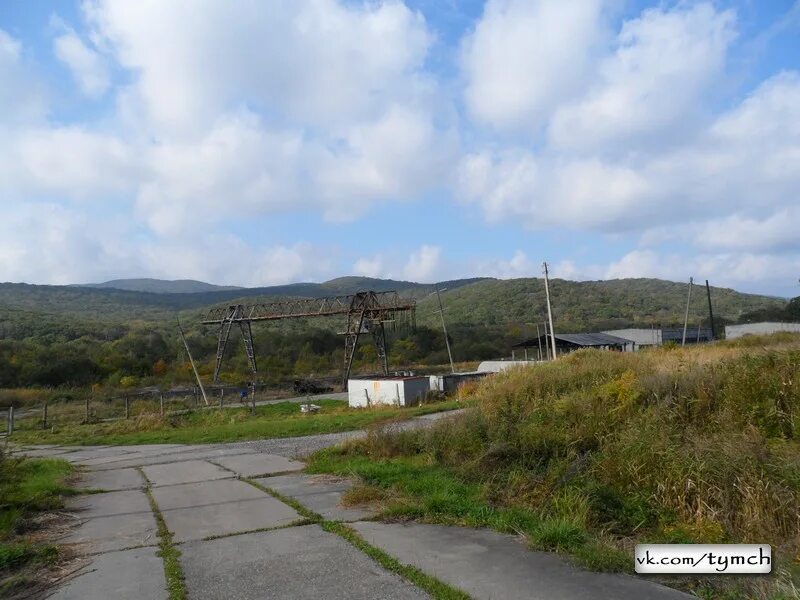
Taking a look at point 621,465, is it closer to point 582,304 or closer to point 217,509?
point 217,509

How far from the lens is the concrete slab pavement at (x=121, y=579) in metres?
5.12

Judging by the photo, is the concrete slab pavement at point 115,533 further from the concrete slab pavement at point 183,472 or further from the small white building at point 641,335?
the small white building at point 641,335

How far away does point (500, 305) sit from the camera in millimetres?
97000

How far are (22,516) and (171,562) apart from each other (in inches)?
128

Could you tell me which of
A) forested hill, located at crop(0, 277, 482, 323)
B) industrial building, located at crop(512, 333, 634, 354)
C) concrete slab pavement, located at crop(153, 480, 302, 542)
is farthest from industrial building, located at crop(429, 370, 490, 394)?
forested hill, located at crop(0, 277, 482, 323)

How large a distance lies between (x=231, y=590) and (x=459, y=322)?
85.5 metres

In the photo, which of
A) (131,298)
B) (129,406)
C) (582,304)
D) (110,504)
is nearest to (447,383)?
(129,406)

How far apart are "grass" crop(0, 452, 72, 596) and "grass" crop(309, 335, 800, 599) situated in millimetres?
3494

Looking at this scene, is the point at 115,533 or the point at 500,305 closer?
the point at 115,533

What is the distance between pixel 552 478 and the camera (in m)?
7.61

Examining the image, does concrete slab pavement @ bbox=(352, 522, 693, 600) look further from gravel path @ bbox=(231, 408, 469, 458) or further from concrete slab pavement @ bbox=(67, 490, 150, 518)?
gravel path @ bbox=(231, 408, 469, 458)

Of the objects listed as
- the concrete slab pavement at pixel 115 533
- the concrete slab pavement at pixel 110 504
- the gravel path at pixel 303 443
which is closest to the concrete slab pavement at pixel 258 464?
the gravel path at pixel 303 443

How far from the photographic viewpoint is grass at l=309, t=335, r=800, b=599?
5.81 meters

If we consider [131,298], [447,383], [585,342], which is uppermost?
[131,298]
